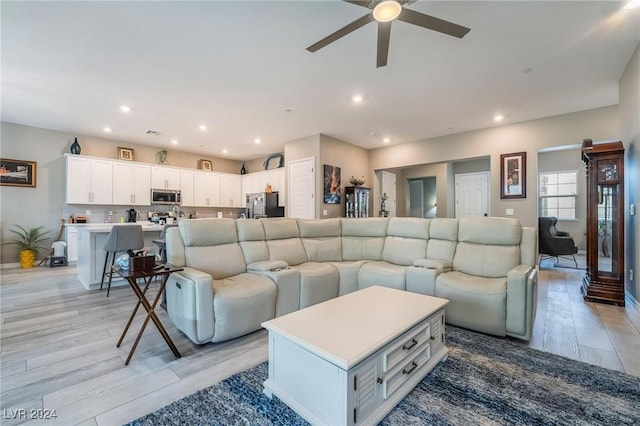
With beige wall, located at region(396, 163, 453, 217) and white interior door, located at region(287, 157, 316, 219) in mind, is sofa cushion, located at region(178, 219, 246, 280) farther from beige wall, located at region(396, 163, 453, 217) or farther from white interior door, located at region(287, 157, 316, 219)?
beige wall, located at region(396, 163, 453, 217)

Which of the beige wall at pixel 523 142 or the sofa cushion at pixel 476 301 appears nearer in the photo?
the sofa cushion at pixel 476 301

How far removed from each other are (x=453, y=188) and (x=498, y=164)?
109 inches

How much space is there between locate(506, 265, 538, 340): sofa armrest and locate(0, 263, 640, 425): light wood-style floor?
16 cm

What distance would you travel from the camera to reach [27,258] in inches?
207

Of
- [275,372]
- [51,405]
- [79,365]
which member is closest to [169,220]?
[79,365]

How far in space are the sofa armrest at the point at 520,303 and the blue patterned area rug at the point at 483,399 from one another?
12.2 inches

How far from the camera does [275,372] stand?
1.65m

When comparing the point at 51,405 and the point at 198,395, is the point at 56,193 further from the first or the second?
the point at 198,395

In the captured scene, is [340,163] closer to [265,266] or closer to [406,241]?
→ [406,241]

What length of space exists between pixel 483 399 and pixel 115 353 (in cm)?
265

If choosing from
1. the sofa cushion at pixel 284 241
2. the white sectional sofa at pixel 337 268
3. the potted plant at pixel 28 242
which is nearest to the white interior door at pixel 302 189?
the white sectional sofa at pixel 337 268

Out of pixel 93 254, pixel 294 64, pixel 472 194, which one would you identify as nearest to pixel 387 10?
pixel 294 64

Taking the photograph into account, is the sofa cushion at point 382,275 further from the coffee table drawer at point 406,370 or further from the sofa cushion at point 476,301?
the coffee table drawer at point 406,370

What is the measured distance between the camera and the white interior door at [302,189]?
5.91 meters
